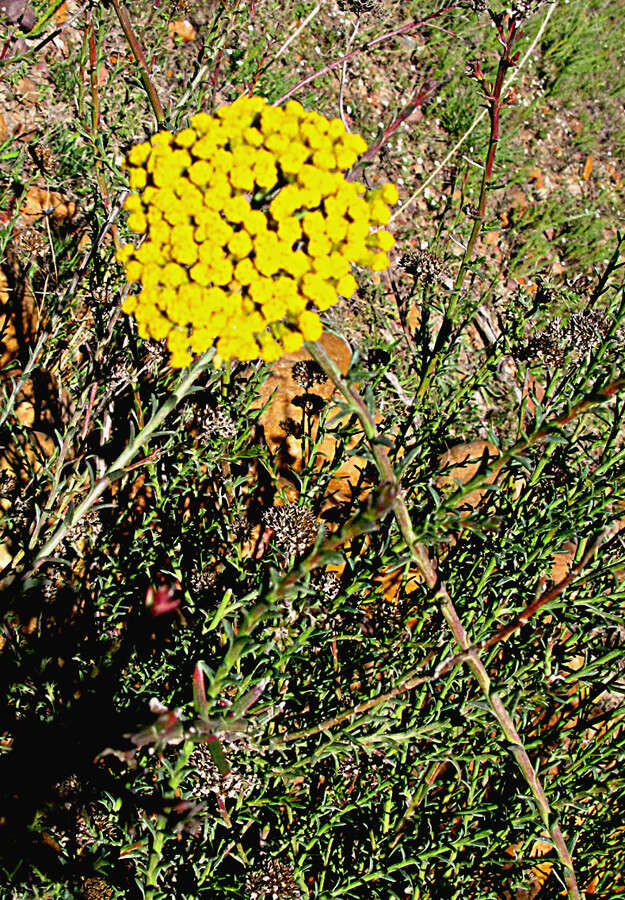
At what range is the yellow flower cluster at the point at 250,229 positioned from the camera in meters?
1.24

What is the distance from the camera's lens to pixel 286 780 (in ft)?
7.20

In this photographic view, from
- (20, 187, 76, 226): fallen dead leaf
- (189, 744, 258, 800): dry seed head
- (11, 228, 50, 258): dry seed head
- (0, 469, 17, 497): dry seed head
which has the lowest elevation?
(189, 744, 258, 800): dry seed head

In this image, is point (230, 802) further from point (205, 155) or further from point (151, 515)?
point (205, 155)

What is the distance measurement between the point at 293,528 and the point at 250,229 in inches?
48.9

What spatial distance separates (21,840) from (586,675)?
1882 mm

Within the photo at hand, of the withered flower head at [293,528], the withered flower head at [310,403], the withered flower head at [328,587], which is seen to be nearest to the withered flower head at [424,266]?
the withered flower head at [310,403]

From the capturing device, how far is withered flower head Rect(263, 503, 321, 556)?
86.2 inches

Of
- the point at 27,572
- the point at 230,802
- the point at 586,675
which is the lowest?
the point at 586,675

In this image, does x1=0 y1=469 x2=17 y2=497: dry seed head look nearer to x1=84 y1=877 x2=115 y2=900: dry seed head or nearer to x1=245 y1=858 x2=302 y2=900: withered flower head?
x1=84 y1=877 x2=115 y2=900: dry seed head

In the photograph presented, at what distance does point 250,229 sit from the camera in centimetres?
124

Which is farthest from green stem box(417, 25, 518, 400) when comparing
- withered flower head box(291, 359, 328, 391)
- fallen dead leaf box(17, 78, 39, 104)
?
fallen dead leaf box(17, 78, 39, 104)

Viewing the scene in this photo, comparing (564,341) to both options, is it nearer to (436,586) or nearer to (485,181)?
(485,181)

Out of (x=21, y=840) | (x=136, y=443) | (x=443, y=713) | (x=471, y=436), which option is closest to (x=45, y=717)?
(x=21, y=840)

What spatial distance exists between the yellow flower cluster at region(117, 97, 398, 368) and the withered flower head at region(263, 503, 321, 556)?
3.28 ft
